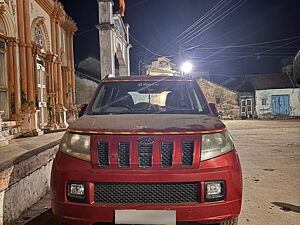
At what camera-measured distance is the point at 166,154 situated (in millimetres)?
2275

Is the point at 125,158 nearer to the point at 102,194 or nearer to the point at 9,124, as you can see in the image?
the point at 102,194

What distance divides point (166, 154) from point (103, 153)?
0.54 m

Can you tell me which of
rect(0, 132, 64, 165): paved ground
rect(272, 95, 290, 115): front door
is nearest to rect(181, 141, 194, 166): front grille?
rect(0, 132, 64, 165): paved ground

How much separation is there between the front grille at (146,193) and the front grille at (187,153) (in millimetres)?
172

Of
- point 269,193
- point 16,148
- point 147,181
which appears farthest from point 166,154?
point 16,148

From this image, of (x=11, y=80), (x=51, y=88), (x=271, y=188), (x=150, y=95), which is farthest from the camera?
(x=51, y=88)

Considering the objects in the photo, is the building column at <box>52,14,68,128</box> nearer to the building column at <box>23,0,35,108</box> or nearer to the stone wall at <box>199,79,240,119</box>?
the building column at <box>23,0,35,108</box>

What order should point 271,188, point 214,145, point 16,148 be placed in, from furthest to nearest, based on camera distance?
point 16,148 < point 271,188 < point 214,145

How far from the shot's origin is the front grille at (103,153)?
2.28 meters

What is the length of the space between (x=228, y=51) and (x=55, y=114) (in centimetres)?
3126

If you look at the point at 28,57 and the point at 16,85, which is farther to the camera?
the point at 28,57

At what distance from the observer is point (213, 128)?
2459 millimetres

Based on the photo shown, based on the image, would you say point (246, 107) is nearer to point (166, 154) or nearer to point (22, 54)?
point (22, 54)

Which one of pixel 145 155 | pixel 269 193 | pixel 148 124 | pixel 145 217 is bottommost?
pixel 269 193
